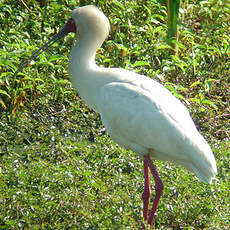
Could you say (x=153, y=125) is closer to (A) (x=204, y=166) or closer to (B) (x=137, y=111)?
(B) (x=137, y=111)

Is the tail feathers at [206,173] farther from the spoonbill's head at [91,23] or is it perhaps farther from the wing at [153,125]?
the spoonbill's head at [91,23]

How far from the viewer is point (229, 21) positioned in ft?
25.7

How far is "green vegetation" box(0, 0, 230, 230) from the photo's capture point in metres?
4.32

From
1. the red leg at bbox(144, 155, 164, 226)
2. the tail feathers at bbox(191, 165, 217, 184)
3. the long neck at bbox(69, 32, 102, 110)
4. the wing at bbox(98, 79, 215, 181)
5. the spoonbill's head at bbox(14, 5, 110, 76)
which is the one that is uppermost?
the spoonbill's head at bbox(14, 5, 110, 76)

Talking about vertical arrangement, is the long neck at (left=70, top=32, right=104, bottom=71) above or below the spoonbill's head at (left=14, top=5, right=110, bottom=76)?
below

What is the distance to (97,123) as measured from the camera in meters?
5.94

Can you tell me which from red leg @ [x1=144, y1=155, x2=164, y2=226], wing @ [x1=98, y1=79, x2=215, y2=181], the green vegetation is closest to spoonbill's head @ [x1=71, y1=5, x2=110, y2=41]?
wing @ [x1=98, y1=79, x2=215, y2=181]

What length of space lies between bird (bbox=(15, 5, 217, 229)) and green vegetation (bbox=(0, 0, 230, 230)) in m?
0.39

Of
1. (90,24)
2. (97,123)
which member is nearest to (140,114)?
(90,24)

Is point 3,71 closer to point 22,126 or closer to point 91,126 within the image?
point 22,126

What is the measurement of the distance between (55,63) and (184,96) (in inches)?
62.3

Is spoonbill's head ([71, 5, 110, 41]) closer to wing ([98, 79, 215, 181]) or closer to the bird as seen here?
the bird

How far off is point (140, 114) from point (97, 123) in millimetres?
1606

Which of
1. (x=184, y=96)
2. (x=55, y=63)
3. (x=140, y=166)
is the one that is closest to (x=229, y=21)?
(x=184, y=96)
